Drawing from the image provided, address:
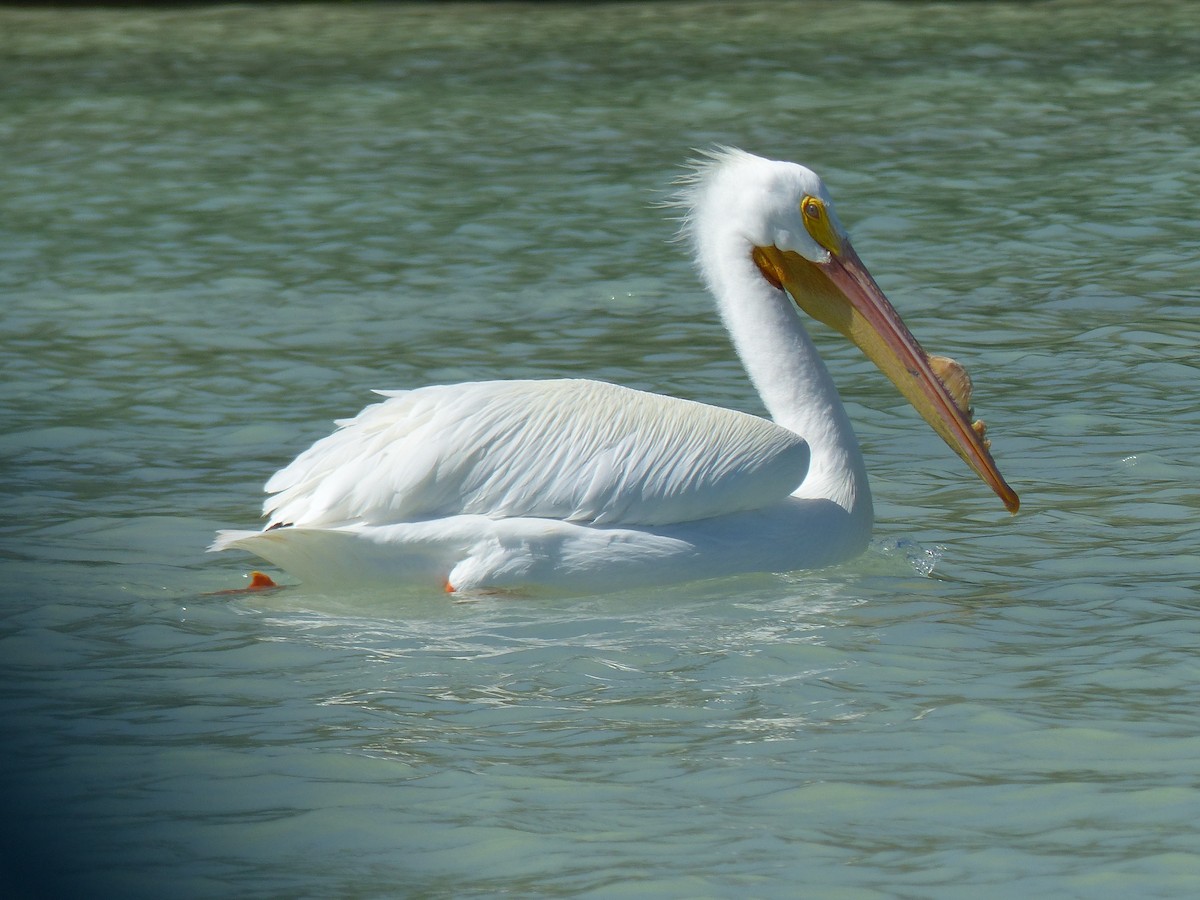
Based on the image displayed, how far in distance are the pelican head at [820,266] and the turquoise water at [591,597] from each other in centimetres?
33

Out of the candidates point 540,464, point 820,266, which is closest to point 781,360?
point 820,266

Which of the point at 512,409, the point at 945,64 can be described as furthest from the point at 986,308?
the point at 945,64

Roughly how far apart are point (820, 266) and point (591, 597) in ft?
3.34

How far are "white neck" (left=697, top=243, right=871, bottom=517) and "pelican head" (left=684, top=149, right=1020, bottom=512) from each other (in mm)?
46

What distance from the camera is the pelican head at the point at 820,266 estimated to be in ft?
14.9

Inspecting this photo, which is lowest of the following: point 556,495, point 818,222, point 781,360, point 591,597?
point 591,597

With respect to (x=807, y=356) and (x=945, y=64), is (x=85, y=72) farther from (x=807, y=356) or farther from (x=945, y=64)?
(x=807, y=356)

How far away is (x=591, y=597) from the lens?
4.17 meters

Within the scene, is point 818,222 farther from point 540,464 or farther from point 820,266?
point 540,464

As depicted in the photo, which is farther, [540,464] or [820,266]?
[820,266]

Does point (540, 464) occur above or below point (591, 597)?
above

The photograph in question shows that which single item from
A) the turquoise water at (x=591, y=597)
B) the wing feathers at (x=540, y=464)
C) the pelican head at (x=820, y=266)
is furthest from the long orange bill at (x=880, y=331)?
the wing feathers at (x=540, y=464)

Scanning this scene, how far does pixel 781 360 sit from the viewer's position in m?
4.57

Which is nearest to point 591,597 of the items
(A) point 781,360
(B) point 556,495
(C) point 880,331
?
(B) point 556,495
